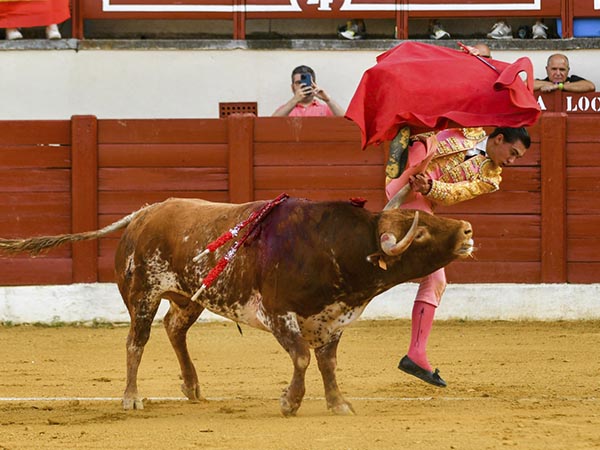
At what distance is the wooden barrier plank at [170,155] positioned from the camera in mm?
10672

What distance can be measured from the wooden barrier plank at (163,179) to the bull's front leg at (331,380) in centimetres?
462

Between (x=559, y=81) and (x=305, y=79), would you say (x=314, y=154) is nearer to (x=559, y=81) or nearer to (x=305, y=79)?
(x=305, y=79)

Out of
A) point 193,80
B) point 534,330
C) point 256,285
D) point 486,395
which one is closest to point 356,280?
point 256,285

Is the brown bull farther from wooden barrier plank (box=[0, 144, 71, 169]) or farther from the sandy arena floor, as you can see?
wooden barrier plank (box=[0, 144, 71, 169])

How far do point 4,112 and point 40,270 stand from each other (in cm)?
214

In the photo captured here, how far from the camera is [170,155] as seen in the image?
1067 cm

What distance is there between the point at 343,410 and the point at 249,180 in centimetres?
475

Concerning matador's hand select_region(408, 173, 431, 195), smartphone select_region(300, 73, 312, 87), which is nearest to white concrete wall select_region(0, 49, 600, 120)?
smartphone select_region(300, 73, 312, 87)

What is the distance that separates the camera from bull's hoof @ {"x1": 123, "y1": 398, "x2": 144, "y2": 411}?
6445 millimetres

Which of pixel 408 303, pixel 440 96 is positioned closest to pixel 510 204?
pixel 408 303

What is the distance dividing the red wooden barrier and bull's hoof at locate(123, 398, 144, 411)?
4.22m

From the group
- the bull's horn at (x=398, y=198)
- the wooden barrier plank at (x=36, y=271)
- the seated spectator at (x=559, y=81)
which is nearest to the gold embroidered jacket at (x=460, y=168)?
the bull's horn at (x=398, y=198)

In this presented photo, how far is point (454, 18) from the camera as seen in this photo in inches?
513

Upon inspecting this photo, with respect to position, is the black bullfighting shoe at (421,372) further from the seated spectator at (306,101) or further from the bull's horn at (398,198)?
the seated spectator at (306,101)
